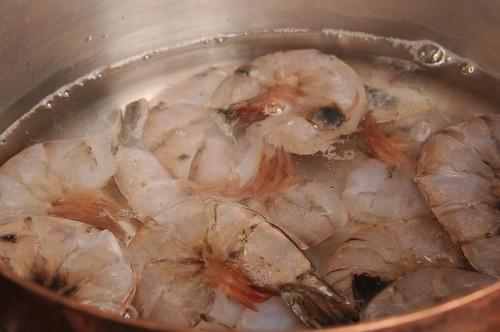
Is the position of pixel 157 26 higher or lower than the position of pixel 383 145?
higher

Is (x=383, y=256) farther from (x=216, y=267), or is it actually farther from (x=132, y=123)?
(x=132, y=123)

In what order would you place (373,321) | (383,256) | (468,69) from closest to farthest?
(373,321)
(383,256)
(468,69)

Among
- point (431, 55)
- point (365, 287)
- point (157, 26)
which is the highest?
point (157, 26)

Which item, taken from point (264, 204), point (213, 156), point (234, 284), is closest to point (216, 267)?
point (234, 284)

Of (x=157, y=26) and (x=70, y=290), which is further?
(x=157, y=26)

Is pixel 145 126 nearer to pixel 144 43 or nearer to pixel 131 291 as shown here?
pixel 144 43

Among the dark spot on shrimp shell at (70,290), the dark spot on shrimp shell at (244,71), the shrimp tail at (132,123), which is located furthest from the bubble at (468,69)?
the dark spot on shrimp shell at (70,290)

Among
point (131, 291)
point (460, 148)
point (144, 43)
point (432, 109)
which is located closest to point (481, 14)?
point (432, 109)
